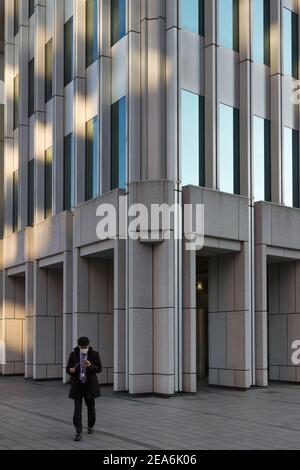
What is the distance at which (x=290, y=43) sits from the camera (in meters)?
23.8

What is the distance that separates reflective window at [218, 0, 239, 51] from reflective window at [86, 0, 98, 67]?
4.13 meters

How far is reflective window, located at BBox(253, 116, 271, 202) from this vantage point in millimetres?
21984

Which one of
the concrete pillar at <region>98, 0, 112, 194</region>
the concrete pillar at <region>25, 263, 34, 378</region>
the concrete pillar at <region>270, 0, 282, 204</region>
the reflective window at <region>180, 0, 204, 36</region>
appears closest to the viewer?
the reflective window at <region>180, 0, 204, 36</region>

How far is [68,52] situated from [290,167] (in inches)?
354

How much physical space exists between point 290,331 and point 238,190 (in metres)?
5.36

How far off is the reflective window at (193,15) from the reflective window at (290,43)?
394 cm

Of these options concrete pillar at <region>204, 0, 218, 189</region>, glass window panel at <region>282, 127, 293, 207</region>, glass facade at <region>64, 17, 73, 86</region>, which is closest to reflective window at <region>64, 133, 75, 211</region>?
glass facade at <region>64, 17, 73, 86</region>

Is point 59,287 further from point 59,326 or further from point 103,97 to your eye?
point 103,97

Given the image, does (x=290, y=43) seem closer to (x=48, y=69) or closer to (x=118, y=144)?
(x=118, y=144)

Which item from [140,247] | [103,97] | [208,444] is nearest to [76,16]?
[103,97]

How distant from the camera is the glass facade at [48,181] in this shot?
25312 mm

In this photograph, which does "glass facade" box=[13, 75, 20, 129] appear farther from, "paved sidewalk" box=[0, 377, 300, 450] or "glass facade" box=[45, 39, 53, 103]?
"paved sidewalk" box=[0, 377, 300, 450]

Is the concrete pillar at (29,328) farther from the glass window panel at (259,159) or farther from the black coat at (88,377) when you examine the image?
the black coat at (88,377)

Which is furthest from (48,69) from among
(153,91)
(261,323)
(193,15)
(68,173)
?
(261,323)
